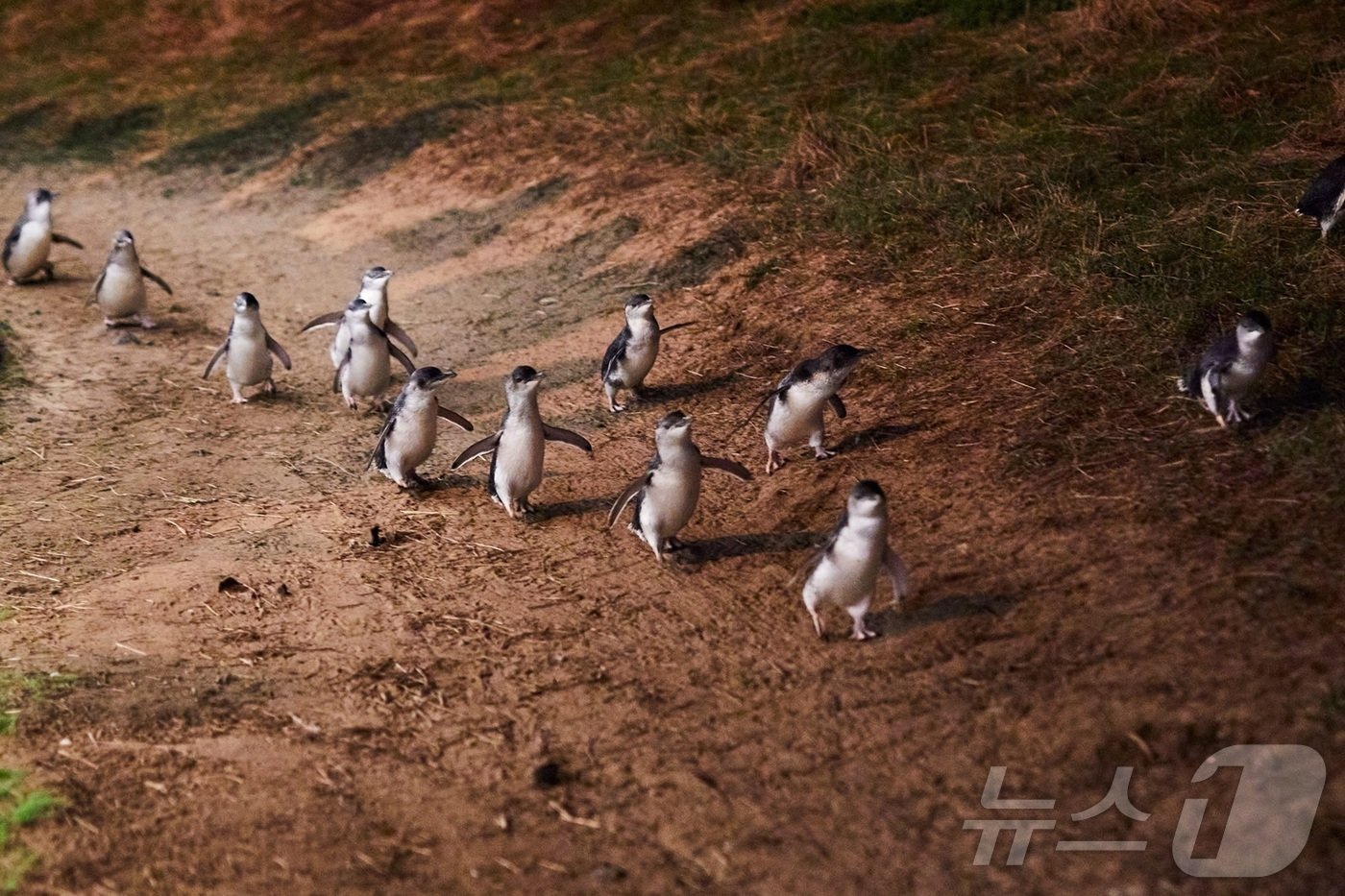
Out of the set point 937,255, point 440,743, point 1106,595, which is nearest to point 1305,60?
point 937,255

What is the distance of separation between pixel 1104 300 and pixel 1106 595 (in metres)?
2.67

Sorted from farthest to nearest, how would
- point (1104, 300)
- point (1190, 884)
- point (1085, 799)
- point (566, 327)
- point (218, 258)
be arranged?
1. point (218, 258)
2. point (566, 327)
3. point (1104, 300)
4. point (1085, 799)
5. point (1190, 884)

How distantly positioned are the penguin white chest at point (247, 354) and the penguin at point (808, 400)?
3383 mm

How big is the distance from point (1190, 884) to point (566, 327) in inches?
225

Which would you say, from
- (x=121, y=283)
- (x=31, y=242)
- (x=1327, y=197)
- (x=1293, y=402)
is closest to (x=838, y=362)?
(x=1293, y=402)

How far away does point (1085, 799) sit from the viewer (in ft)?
13.8

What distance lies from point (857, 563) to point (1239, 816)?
1.57m

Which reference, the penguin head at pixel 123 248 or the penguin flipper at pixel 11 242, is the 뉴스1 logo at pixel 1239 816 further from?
the penguin flipper at pixel 11 242

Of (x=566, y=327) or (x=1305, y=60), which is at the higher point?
(x=1305, y=60)

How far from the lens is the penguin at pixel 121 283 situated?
934 centimetres

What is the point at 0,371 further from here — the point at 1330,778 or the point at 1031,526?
the point at 1330,778

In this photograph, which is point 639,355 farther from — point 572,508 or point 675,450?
point 675,450

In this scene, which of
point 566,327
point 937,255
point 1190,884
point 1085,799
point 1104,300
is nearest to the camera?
point 1190,884

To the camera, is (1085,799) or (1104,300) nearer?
(1085,799)
